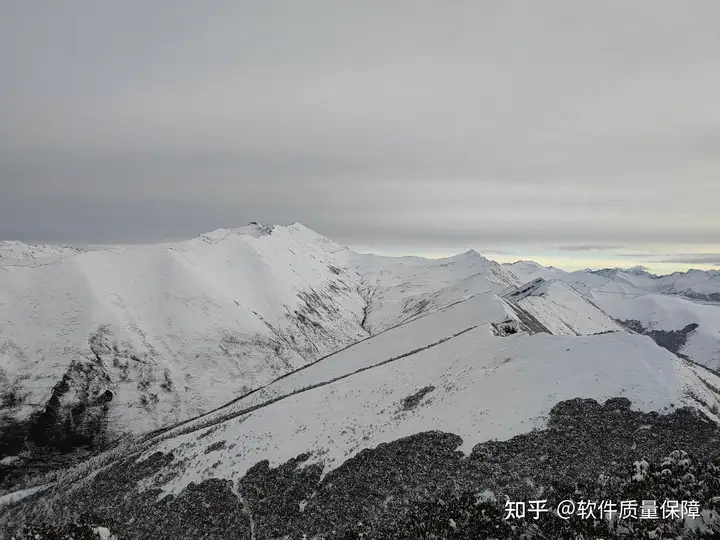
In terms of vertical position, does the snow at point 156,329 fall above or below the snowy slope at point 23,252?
below

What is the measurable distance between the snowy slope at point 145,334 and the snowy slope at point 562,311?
179 ft

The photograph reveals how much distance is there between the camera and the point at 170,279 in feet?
337

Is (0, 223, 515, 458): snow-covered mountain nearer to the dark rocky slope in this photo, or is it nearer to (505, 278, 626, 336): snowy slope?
(505, 278, 626, 336): snowy slope

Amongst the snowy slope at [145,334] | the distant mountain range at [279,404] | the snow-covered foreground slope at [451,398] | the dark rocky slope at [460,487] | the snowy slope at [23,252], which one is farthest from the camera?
the snowy slope at [23,252]

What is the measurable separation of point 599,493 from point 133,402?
76487 mm

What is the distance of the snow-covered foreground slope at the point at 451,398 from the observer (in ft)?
92.9

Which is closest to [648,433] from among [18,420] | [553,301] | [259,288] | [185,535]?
[185,535]

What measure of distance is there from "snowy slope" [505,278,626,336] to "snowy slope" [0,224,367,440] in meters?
54.4

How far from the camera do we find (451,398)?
109 ft

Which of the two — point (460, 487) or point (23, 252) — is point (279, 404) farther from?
point (23, 252)

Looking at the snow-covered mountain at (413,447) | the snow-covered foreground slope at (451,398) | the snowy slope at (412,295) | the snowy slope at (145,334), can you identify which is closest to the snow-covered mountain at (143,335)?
the snowy slope at (145,334)

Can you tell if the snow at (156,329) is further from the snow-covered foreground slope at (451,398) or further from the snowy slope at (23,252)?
the snowy slope at (23,252)

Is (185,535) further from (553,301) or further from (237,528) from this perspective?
(553,301)

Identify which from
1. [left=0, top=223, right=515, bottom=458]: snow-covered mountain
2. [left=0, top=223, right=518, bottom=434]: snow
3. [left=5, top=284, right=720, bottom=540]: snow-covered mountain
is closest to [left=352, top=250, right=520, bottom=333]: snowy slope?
[left=0, top=223, right=518, bottom=434]: snow
